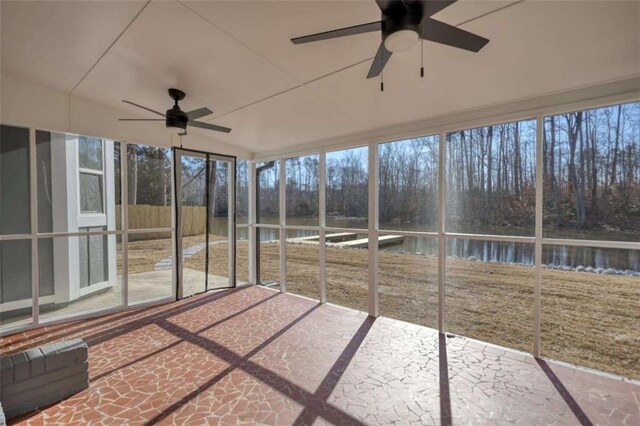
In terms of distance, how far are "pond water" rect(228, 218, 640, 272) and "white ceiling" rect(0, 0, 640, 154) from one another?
64.4 inches

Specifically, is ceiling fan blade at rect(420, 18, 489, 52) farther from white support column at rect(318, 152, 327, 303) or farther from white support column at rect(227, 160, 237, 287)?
white support column at rect(227, 160, 237, 287)

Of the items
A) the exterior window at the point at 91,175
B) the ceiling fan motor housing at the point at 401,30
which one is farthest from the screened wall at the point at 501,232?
the exterior window at the point at 91,175

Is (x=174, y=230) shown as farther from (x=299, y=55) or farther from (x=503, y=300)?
(x=503, y=300)

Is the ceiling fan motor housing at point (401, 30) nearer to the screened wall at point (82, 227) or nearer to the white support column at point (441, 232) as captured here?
the white support column at point (441, 232)

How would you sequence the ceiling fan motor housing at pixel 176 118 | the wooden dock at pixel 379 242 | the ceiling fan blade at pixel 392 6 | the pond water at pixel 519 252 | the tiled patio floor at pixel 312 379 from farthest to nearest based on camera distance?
the wooden dock at pixel 379 242 → the ceiling fan motor housing at pixel 176 118 → the pond water at pixel 519 252 → the tiled patio floor at pixel 312 379 → the ceiling fan blade at pixel 392 6

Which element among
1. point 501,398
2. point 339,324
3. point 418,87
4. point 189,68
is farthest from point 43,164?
point 501,398

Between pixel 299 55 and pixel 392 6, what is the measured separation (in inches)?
54.0

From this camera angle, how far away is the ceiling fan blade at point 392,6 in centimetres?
148

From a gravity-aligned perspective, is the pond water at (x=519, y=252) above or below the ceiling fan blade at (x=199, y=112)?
below

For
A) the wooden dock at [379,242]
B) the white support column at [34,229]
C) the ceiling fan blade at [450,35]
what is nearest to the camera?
the ceiling fan blade at [450,35]

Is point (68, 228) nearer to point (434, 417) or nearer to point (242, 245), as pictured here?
point (242, 245)

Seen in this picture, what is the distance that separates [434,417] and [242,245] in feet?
15.5

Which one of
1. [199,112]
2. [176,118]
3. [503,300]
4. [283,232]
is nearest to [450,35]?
[199,112]

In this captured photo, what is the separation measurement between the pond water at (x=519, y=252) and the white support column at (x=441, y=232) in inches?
3.5
